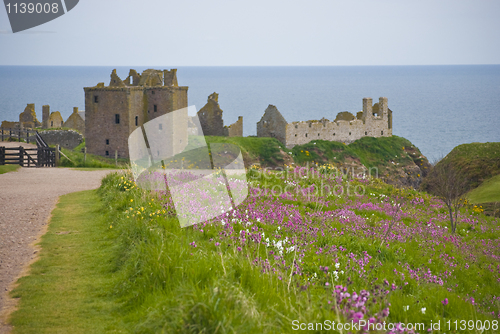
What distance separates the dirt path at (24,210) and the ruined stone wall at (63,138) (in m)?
33.7

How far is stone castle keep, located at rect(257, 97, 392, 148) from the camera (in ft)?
200

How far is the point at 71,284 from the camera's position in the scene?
8.62 meters

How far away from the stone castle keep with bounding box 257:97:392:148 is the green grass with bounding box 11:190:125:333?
1920 inches

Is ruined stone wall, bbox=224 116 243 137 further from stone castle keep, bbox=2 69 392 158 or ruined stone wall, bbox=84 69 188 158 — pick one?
ruined stone wall, bbox=84 69 188 158

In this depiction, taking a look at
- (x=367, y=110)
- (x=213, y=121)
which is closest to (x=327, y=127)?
(x=367, y=110)

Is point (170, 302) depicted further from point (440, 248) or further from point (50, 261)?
point (440, 248)

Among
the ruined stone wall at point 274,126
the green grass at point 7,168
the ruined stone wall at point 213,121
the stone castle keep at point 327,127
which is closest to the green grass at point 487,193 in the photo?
the green grass at point 7,168

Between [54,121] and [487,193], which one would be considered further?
[54,121]

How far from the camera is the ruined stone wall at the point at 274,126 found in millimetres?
60438

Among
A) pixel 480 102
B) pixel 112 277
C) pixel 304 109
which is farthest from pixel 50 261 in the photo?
pixel 480 102

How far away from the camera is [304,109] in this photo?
17700 centimetres

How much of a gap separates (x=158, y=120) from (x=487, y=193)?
145 ft

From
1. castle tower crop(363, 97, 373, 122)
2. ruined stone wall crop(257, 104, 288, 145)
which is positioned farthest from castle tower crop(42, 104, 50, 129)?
castle tower crop(363, 97, 373, 122)

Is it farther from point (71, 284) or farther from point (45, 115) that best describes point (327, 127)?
point (71, 284)
